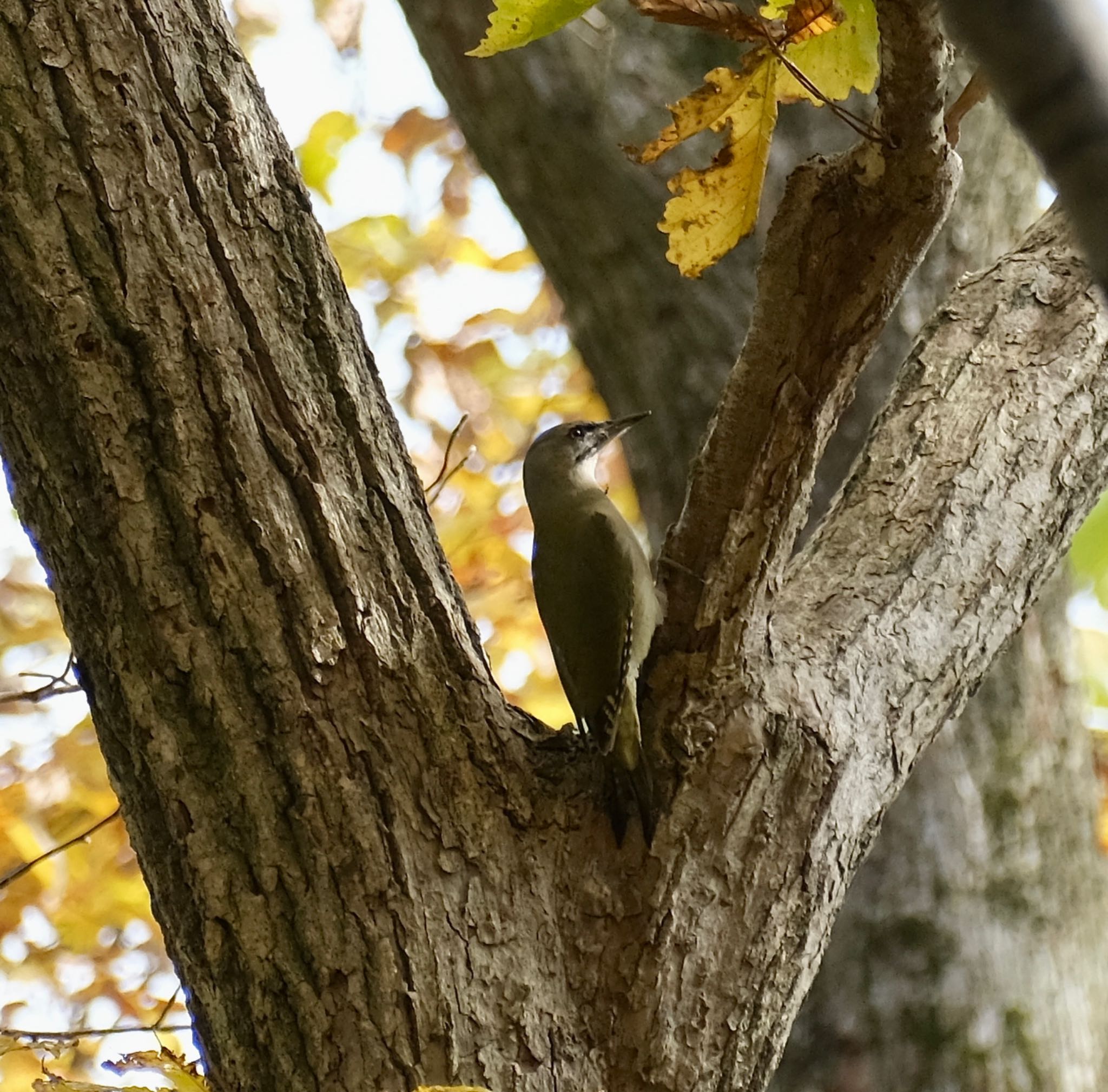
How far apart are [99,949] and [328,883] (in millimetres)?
2628

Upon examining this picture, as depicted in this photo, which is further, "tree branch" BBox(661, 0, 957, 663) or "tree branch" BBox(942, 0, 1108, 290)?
"tree branch" BBox(661, 0, 957, 663)

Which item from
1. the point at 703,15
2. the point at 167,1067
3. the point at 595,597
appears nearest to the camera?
the point at 703,15

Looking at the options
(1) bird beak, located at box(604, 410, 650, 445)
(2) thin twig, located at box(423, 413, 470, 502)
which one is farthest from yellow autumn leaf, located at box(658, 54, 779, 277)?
(1) bird beak, located at box(604, 410, 650, 445)

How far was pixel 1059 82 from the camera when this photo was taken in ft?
1.20

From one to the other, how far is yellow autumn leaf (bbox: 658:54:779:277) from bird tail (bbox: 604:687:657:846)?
0.75 m

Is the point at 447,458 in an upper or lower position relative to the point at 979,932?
upper

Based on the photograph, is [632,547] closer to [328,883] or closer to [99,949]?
[328,883]

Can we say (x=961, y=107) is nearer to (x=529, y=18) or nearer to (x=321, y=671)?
(x=529, y=18)

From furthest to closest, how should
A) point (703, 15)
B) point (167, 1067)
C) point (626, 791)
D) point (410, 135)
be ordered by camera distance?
point (410, 135)
point (626, 791)
point (167, 1067)
point (703, 15)

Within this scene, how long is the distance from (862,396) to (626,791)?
6.36 feet

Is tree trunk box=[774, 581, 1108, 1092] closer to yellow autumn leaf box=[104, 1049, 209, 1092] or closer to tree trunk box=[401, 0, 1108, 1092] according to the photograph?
tree trunk box=[401, 0, 1108, 1092]

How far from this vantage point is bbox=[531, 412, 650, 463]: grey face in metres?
3.40

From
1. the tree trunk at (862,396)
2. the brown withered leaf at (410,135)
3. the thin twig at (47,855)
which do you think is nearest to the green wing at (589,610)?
the tree trunk at (862,396)

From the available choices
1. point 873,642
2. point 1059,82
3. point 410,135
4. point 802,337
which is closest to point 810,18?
point 802,337
